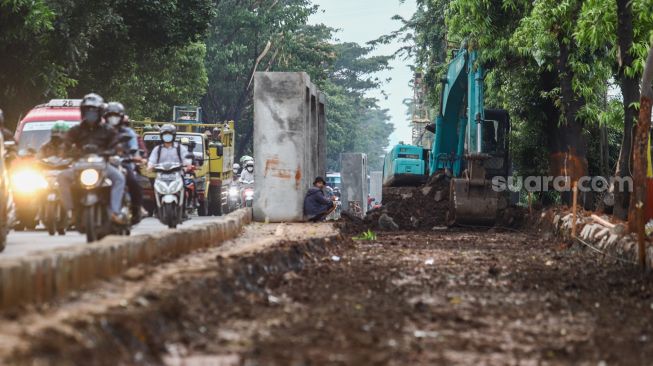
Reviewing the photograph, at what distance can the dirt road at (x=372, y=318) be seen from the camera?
751 centimetres

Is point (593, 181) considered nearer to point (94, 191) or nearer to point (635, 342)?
point (94, 191)

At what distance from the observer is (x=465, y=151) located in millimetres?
29953

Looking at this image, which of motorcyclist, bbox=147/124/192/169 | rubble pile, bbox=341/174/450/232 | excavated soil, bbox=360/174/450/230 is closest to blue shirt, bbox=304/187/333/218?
rubble pile, bbox=341/174/450/232

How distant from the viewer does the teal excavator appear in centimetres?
2670

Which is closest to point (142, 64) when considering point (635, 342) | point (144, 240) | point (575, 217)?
point (575, 217)

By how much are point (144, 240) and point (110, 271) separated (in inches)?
55.6

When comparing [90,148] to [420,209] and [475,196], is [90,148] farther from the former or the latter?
[420,209]

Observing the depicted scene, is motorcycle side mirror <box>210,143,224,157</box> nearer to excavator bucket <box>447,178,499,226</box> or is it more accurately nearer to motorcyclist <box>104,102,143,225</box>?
excavator bucket <box>447,178,499,226</box>

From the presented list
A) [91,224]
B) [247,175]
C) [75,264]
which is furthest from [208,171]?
[75,264]

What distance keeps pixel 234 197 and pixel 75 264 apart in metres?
28.5

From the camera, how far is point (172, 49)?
1650 inches

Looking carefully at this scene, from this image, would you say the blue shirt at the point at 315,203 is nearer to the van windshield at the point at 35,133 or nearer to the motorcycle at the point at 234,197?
the van windshield at the point at 35,133

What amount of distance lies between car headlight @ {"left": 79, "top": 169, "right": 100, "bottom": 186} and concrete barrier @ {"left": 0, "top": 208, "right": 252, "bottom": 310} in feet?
3.96

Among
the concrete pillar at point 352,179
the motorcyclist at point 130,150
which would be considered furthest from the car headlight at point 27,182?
the concrete pillar at point 352,179
